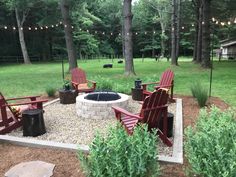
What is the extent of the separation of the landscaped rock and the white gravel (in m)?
0.94

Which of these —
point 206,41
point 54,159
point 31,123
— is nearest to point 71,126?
point 31,123

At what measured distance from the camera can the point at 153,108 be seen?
394 cm

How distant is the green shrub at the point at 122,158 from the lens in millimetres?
2508

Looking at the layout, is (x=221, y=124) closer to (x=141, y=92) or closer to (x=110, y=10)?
(x=141, y=92)

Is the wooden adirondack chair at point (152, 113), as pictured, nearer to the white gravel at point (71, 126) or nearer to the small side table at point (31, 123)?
the white gravel at point (71, 126)

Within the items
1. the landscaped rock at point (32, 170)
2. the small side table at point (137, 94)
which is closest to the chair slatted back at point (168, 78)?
the small side table at point (137, 94)

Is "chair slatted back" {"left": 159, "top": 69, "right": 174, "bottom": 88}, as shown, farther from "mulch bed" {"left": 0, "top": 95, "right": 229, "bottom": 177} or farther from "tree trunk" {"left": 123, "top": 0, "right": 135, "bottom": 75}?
"tree trunk" {"left": 123, "top": 0, "right": 135, "bottom": 75}

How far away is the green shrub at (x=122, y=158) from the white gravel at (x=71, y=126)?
1329 mm

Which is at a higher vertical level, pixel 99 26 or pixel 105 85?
pixel 99 26

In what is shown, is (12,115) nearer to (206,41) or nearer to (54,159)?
(54,159)

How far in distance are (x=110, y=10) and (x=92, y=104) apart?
43.8m

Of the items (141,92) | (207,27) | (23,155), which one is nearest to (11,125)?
(23,155)

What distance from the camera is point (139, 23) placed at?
46.9 meters

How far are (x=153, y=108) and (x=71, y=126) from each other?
2012 mm
